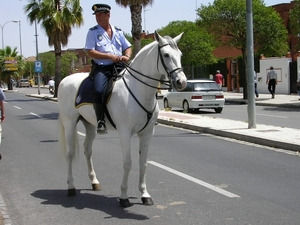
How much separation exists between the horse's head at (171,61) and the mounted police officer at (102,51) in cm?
94

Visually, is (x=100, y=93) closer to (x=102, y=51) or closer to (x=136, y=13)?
(x=102, y=51)

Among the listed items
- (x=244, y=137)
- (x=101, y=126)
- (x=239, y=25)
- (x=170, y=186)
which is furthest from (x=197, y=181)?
(x=239, y=25)

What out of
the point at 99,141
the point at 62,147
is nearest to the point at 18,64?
the point at 99,141

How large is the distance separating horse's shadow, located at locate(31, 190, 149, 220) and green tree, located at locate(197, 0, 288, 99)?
25050mm

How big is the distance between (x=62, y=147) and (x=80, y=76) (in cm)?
118

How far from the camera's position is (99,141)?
561 inches

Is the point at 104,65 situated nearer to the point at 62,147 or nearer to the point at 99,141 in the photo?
the point at 62,147

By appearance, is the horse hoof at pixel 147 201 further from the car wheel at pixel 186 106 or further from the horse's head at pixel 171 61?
the car wheel at pixel 186 106

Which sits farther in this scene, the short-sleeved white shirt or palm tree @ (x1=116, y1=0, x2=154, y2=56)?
palm tree @ (x1=116, y1=0, x2=154, y2=56)

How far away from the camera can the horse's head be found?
6.21m

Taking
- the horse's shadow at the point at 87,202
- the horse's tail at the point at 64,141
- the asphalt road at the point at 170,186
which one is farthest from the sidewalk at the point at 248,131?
the horse's shadow at the point at 87,202

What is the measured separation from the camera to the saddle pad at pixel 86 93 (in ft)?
24.3

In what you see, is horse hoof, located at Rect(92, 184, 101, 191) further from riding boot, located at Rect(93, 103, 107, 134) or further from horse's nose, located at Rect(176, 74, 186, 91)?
horse's nose, located at Rect(176, 74, 186, 91)

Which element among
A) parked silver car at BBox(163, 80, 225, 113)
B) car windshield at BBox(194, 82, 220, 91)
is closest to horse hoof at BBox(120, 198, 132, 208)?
parked silver car at BBox(163, 80, 225, 113)
